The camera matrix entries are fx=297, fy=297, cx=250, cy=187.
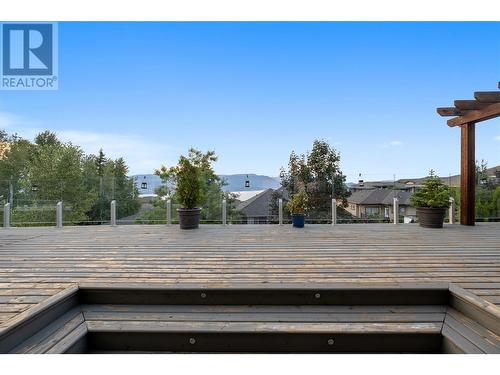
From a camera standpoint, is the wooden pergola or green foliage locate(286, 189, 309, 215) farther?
green foliage locate(286, 189, 309, 215)

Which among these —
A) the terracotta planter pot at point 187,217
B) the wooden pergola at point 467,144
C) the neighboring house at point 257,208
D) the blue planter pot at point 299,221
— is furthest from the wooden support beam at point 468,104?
the terracotta planter pot at point 187,217

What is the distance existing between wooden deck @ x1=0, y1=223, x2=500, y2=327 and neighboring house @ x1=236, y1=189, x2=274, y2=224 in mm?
3022

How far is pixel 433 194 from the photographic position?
6.98m

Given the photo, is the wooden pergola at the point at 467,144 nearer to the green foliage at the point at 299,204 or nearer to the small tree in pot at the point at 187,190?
the green foliage at the point at 299,204

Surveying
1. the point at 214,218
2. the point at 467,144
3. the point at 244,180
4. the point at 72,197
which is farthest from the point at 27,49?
the point at 467,144

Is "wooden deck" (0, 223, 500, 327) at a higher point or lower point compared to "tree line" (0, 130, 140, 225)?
lower

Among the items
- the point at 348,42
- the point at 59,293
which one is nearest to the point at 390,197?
the point at 348,42

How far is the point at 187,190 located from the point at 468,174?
22.7ft

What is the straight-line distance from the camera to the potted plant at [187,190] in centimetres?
689

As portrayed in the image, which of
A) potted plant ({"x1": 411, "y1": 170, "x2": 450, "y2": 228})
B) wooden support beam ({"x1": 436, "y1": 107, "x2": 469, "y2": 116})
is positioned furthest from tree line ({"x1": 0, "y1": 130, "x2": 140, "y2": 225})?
wooden support beam ({"x1": 436, "y1": 107, "x2": 469, "y2": 116})

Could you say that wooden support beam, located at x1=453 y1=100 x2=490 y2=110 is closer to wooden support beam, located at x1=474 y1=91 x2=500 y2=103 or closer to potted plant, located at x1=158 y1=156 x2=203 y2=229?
wooden support beam, located at x1=474 y1=91 x2=500 y2=103

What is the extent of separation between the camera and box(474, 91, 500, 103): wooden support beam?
6504mm

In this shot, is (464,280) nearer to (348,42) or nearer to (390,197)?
(390,197)

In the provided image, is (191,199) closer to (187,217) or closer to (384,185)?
(187,217)
